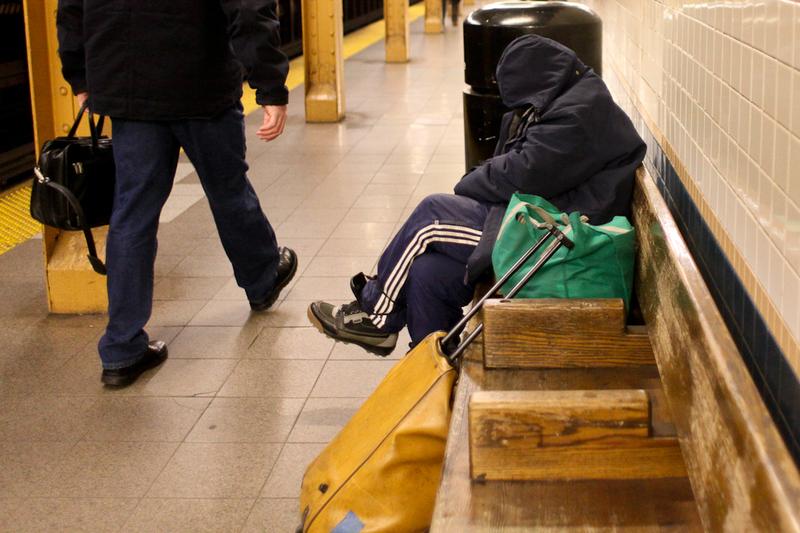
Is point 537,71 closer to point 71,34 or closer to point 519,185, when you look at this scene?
point 519,185

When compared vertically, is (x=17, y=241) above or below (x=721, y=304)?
below

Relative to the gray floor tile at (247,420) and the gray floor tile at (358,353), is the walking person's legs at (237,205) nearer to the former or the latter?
the gray floor tile at (358,353)

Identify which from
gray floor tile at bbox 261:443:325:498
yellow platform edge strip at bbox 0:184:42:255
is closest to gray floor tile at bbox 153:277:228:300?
yellow platform edge strip at bbox 0:184:42:255

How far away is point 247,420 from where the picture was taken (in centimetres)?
Answer: 378

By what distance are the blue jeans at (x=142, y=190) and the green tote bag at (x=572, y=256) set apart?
4.81ft

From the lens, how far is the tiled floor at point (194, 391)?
3.25 m

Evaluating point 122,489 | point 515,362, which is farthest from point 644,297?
point 122,489

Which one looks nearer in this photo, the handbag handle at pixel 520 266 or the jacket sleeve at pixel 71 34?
the handbag handle at pixel 520 266

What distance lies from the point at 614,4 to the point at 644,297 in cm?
321

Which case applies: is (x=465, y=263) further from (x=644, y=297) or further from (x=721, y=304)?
(x=721, y=304)

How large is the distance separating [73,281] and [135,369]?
851 mm

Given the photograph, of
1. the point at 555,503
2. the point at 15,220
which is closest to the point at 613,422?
the point at 555,503

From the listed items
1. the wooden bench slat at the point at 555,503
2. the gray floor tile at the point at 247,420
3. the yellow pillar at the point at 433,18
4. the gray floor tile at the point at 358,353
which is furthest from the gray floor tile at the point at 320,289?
the yellow pillar at the point at 433,18

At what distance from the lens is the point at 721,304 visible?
8.29 ft
